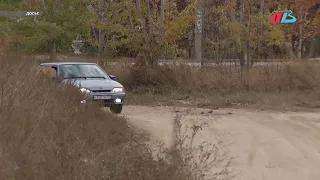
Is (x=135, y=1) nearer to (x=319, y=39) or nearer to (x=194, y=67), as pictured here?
(x=194, y=67)

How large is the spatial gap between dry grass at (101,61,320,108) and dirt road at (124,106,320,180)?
2562 mm

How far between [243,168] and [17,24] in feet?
75.3

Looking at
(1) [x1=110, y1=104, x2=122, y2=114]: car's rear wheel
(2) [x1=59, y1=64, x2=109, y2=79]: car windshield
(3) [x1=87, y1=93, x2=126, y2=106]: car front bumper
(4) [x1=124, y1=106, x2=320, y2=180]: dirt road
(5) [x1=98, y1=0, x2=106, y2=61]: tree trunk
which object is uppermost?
(5) [x1=98, y1=0, x2=106, y2=61]: tree trunk

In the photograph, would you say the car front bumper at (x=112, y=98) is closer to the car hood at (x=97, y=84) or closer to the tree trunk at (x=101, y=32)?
the car hood at (x=97, y=84)

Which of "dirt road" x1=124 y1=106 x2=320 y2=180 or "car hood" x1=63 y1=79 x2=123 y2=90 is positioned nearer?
"dirt road" x1=124 y1=106 x2=320 y2=180

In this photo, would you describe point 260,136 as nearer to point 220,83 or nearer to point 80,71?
point 80,71

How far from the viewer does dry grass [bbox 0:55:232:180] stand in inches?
242

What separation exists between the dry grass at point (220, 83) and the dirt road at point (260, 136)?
256cm

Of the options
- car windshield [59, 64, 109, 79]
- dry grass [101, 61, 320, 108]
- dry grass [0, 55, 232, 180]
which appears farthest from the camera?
dry grass [101, 61, 320, 108]

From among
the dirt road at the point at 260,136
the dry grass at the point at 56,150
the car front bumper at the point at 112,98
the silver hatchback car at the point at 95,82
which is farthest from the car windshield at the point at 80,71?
the dry grass at the point at 56,150

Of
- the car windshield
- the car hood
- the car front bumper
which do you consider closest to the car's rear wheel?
the car front bumper

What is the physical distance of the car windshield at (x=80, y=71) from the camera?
16702 mm

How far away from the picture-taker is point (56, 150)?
6535 millimetres

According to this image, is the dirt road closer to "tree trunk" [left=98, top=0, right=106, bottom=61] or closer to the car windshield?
the car windshield
